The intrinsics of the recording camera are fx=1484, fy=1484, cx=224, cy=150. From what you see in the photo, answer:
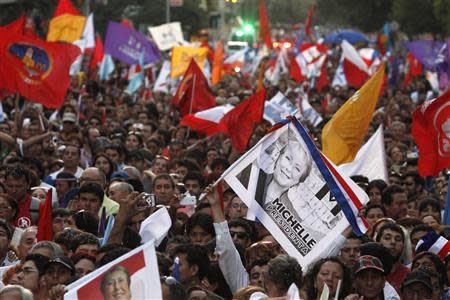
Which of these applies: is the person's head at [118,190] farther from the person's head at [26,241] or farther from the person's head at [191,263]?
the person's head at [191,263]

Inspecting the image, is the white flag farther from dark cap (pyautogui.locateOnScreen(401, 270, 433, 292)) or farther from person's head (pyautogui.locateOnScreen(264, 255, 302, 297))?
person's head (pyautogui.locateOnScreen(264, 255, 302, 297))

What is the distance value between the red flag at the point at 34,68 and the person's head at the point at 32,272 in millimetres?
9577

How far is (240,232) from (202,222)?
0.30m

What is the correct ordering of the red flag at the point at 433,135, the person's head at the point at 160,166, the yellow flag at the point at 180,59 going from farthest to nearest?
the yellow flag at the point at 180,59, the person's head at the point at 160,166, the red flag at the point at 433,135

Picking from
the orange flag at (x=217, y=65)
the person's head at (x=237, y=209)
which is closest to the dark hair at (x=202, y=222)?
the person's head at (x=237, y=209)

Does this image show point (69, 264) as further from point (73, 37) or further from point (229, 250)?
point (73, 37)

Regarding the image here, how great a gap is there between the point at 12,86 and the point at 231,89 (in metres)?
14.1

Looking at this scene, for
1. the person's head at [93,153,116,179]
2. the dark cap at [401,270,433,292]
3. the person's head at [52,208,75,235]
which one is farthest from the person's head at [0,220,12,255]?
the person's head at [93,153,116,179]

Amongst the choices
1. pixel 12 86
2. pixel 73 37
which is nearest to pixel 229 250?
pixel 12 86

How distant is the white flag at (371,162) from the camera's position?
620 inches

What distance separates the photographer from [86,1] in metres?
50.1

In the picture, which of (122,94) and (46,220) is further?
(122,94)

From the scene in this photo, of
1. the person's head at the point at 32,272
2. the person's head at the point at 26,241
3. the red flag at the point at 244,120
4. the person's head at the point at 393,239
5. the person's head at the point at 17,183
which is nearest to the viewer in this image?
the person's head at the point at 32,272

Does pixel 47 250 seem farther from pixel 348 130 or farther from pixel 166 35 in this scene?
pixel 166 35
